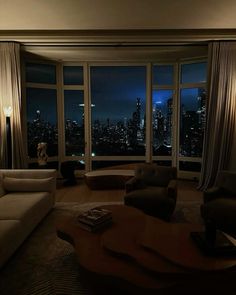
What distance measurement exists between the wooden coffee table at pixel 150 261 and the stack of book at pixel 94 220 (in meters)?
0.08

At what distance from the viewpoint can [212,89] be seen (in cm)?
539

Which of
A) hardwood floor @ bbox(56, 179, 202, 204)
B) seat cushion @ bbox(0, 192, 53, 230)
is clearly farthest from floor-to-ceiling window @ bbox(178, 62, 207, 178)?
seat cushion @ bbox(0, 192, 53, 230)

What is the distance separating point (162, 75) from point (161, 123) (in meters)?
1.33

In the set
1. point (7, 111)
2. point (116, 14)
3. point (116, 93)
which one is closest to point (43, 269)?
point (7, 111)

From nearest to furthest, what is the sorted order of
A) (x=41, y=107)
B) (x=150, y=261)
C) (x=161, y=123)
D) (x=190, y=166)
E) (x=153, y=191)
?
(x=150, y=261)
(x=153, y=191)
(x=190, y=166)
(x=41, y=107)
(x=161, y=123)

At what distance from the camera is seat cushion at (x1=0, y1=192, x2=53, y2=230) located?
10.1ft

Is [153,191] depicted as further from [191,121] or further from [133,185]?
[191,121]

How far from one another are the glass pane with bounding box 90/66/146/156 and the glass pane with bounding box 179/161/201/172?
1.14 metres

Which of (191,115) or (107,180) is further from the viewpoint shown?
(191,115)

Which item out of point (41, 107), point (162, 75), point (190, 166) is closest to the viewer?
point (190, 166)

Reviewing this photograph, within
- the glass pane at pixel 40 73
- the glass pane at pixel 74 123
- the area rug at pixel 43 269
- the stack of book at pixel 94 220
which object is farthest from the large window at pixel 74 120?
the stack of book at pixel 94 220

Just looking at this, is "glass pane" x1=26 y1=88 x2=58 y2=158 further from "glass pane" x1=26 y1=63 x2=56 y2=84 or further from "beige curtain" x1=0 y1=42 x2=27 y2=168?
"beige curtain" x1=0 y1=42 x2=27 y2=168

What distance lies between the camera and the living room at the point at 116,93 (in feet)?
14.2

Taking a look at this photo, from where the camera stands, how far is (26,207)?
327 cm
